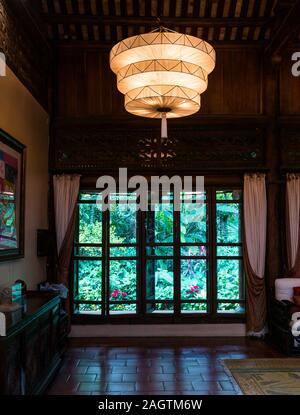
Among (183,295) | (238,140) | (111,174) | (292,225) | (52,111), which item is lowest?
(183,295)

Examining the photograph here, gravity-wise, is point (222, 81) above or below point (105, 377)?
above

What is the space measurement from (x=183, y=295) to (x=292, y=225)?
5.73 feet

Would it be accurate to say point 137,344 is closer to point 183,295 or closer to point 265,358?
point 183,295

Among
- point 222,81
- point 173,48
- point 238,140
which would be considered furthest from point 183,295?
point 173,48

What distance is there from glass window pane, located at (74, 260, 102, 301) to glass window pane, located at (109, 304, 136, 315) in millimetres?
233

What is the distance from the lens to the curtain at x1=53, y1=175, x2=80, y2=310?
551cm

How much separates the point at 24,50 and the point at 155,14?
1.81 meters

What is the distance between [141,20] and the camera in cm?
529

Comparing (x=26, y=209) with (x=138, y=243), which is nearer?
(x=26, y=209)

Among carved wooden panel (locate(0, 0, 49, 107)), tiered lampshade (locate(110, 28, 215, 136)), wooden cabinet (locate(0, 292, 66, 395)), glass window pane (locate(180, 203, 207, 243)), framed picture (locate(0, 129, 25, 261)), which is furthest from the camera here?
glass window pane (locate(180, 203, 207, 243))

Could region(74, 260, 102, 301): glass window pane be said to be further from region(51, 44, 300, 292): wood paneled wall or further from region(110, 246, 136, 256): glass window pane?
region(51, 44, 300, 292): wood paneled wall

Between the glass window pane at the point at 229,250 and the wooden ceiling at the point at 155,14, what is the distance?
298 centimetres

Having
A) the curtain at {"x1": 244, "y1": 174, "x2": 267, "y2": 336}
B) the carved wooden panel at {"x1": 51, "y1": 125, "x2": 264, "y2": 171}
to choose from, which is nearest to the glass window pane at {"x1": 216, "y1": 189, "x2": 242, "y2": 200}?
the curtain at {"x1": 244, "y1": 174, "x2": 267, "y2": 336}

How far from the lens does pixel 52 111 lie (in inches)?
225
